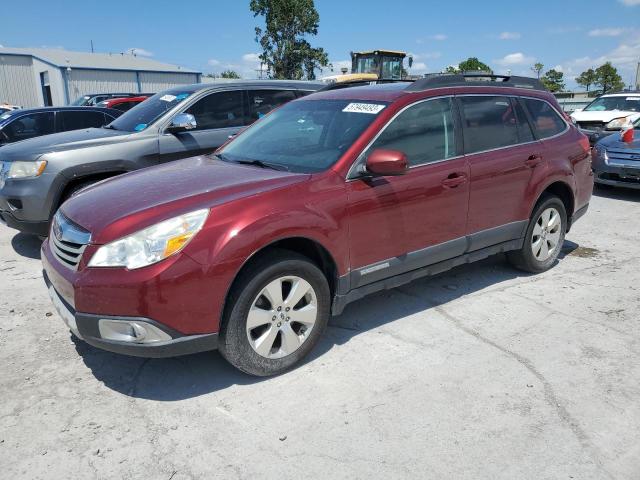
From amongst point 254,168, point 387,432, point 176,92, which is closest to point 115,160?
point 176,92

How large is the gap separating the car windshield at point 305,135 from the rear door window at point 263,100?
7.50 feet

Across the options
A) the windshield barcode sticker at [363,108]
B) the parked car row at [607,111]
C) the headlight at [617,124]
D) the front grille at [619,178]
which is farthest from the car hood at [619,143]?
the windshield barcode sticker at [363,108]

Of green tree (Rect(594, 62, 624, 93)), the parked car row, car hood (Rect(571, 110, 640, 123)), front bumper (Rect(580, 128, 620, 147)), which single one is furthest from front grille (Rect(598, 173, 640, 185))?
green tree (Rect(594, 62, 624, 93))

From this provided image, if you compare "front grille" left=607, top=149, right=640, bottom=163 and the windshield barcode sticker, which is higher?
the windshield barcode sticker

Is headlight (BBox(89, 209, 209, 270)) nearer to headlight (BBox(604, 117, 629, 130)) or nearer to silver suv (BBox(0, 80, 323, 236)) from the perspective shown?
silver suv (BBox(0, 80, 323, 236))

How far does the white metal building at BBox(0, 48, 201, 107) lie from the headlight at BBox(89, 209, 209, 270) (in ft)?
133

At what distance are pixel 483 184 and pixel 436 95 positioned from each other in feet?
2.69

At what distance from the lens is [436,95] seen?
409cm

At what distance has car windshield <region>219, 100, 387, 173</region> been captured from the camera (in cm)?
364

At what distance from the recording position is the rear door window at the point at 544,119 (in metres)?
4.92

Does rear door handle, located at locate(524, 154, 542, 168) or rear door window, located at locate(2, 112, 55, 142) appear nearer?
rear door handle, located at locate(524, 154, 542, 168)

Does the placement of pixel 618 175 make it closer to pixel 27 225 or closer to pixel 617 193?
pixel 617 193

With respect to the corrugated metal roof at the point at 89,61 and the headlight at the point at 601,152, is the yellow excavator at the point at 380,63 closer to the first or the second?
the headlight at the point at 601,152

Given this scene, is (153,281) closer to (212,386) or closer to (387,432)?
(212,386)
